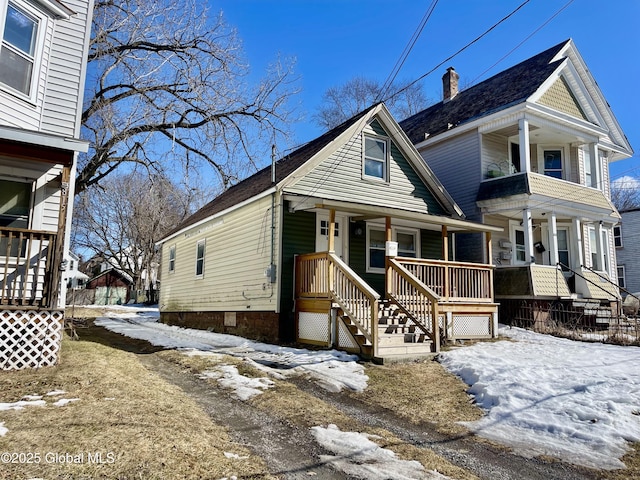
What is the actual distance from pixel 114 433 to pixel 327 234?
29.6 ft

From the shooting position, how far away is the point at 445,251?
1273cm

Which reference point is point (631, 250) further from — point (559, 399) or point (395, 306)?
point (559, 399)

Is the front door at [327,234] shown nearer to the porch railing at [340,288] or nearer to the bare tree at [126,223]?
the porch railing at [340,288]

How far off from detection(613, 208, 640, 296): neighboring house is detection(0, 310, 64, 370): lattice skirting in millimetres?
28704

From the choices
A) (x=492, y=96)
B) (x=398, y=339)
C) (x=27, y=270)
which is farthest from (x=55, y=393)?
(x=492, y=96)

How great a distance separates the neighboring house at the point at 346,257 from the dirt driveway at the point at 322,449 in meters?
2.75

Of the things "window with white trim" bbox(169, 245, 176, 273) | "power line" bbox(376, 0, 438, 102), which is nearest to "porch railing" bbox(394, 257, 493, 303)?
"power line" bbox(376, 0, 438, 102)

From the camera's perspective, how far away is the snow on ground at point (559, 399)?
4.90 metres

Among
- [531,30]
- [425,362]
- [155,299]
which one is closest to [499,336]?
[425,362]

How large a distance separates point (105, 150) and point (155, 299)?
87.6 feet

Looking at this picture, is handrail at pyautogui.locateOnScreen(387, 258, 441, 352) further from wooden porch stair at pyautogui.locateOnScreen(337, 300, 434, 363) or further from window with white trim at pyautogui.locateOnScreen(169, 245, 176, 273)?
window with white trim at pyautogui.locateOnScreen(169, 245, 176, 273)

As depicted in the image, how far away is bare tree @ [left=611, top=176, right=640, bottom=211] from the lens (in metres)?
44.9

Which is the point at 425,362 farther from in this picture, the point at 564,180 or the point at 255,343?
the point at 564,180

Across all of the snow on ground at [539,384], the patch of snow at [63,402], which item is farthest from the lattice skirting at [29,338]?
the snow on ground at [539,384]
